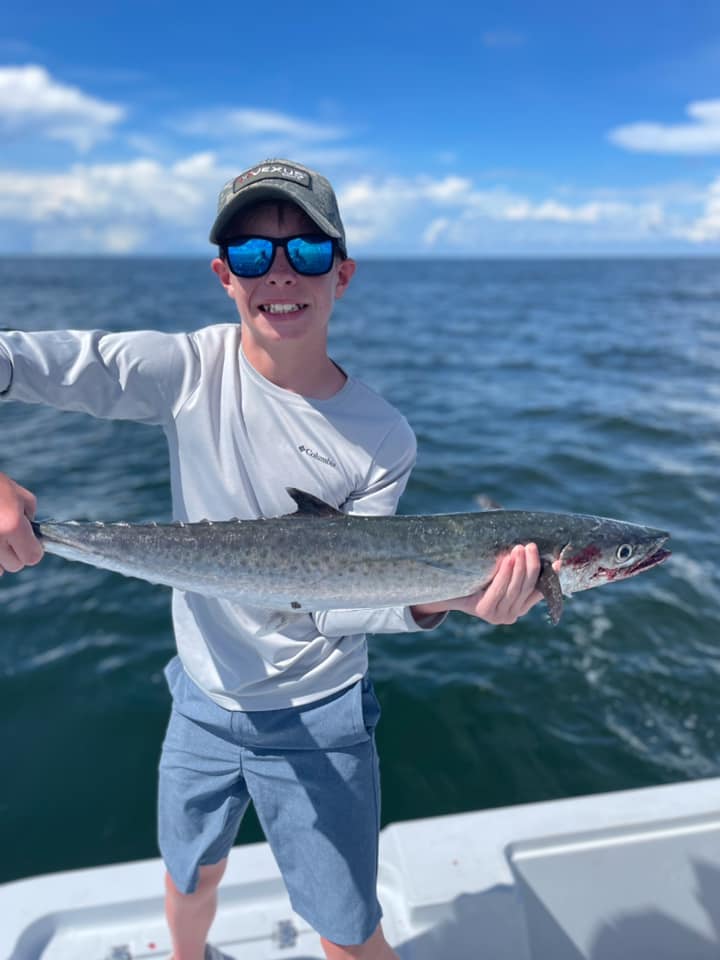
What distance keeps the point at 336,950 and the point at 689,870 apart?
2.25 m

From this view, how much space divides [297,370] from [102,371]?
2.76ft

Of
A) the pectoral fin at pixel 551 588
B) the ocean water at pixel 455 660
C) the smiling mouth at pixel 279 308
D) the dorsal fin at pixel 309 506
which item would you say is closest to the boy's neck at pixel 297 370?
the smiling mouth at pixel 279 308

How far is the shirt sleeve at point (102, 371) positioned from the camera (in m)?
2.74

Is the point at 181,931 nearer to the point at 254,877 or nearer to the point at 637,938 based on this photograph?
the point at 254,877

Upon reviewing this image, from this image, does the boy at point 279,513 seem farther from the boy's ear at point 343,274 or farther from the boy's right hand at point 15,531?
the boy's right hand at point 15,531

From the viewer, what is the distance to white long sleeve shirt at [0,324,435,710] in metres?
3.16

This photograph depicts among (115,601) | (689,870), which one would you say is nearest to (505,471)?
(115,601)

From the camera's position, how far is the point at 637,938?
4.07m

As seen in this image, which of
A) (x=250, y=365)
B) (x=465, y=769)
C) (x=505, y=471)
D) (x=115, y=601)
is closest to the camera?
(x=250, y=365)

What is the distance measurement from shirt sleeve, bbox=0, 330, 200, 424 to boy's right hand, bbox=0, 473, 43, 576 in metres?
0.38

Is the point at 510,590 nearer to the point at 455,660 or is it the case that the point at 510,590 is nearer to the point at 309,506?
the point at 309,506

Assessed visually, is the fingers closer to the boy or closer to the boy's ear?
the boy

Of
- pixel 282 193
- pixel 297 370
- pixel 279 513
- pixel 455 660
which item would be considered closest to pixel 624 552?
pixel 279 513

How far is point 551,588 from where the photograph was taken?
3229 millimetres
